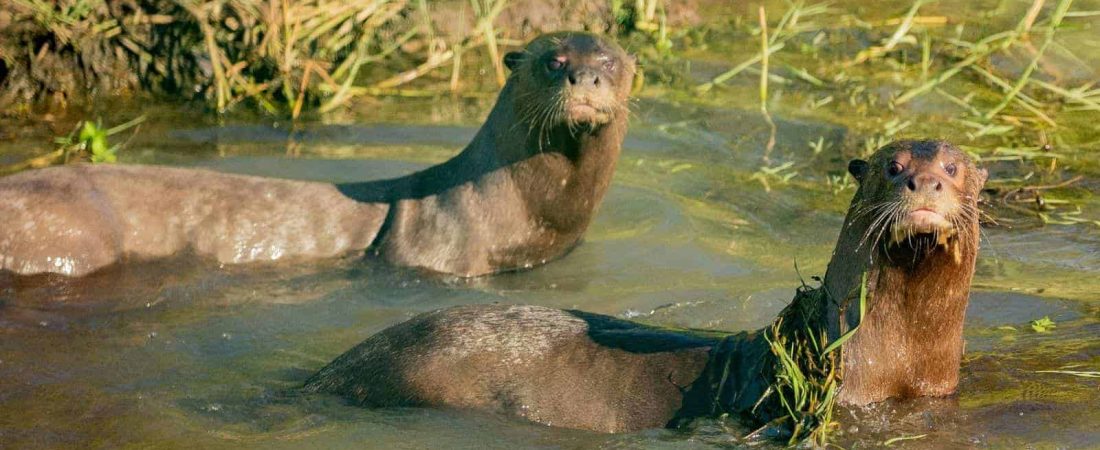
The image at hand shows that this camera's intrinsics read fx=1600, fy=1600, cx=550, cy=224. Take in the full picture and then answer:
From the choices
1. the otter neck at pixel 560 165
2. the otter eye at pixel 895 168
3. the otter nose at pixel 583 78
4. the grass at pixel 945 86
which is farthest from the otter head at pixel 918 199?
the grass at pixel 945 86

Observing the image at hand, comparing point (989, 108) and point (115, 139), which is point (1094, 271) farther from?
point (115, 139)

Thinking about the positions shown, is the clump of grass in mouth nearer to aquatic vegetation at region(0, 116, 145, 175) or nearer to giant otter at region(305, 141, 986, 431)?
giant otter at region(305, 141, 986, 431)

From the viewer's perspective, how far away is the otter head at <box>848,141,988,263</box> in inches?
247

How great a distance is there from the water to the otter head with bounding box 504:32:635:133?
98 cm

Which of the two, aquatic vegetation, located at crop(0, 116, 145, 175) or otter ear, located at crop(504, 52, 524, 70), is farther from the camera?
aquatic vegetation, located at crop(0, 116, 145, 175)

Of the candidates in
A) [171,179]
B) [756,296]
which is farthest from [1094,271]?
[171,179]

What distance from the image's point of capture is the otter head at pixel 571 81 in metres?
9.91

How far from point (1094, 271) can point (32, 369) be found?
5949 mm

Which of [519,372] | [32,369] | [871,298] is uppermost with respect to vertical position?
[871,298]

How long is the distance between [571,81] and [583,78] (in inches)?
3.1

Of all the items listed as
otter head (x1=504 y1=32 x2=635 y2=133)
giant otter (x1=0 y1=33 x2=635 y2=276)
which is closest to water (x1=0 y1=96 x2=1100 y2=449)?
giant otter (x1=0 y1=33 x2=635 y2=276)

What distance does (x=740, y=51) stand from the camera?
1520 cm

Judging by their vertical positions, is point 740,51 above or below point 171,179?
above

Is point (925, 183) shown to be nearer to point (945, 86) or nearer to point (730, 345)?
point (730, 345)
